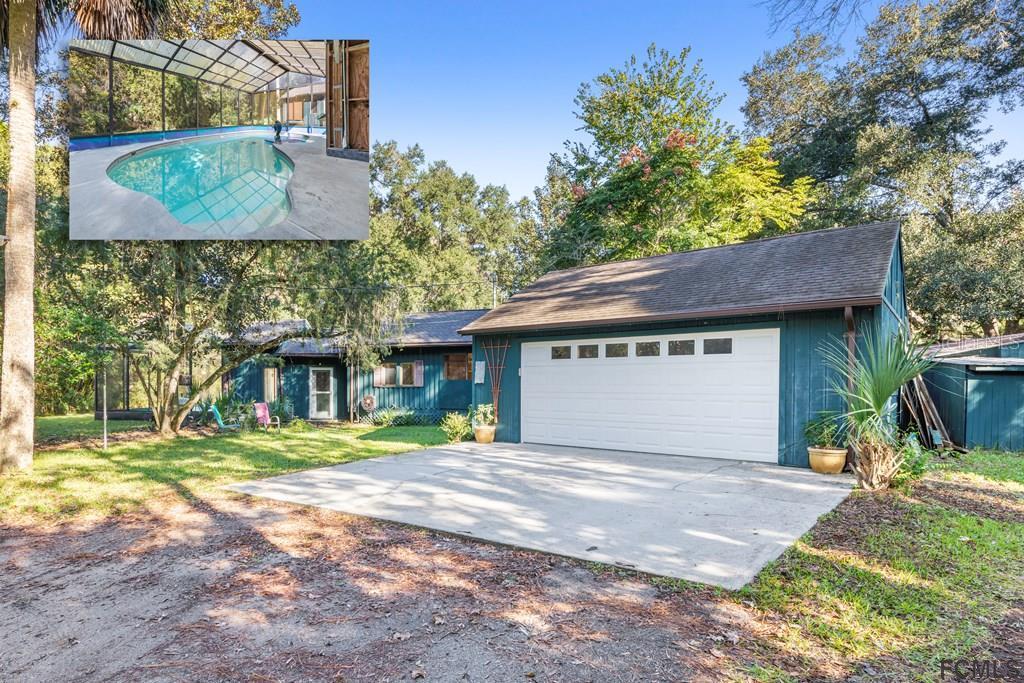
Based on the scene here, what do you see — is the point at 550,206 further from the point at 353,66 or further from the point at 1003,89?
the point at 353,66

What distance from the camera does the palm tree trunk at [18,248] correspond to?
6656 millimetres

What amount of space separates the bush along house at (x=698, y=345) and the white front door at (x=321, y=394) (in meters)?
6.73

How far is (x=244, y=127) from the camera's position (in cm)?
807

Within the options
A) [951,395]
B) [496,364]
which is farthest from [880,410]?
[496,364]

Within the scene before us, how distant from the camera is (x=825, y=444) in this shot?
6.51 meters

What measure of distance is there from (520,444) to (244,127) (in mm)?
6868

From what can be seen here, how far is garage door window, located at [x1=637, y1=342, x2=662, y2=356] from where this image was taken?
8172 mm

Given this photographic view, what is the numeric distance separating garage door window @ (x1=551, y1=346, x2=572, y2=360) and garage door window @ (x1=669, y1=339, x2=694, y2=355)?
1.80 m

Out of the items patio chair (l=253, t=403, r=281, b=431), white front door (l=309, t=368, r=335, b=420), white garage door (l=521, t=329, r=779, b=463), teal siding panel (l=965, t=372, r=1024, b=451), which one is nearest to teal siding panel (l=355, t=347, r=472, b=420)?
white front door (l=309, t=368, r=335, b=420)

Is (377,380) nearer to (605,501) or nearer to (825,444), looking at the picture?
(605,501)

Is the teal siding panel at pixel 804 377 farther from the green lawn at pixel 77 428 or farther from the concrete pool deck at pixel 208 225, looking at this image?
the green lawn at pixel 77 428

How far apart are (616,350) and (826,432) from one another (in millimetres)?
3185

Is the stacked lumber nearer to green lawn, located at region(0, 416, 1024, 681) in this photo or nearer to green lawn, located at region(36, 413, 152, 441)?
green lawn, located at region(0, 416, 1024, 681)

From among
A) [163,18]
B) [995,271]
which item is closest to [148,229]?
[163,18]
